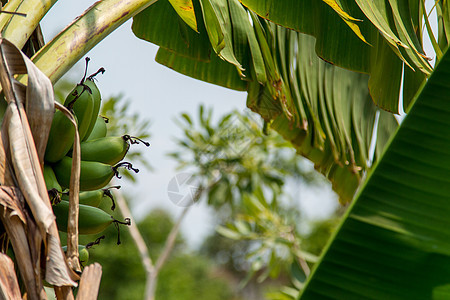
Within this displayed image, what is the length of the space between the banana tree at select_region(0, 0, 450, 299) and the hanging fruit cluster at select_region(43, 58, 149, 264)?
67 millimetres

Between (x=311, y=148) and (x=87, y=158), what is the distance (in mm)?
1125

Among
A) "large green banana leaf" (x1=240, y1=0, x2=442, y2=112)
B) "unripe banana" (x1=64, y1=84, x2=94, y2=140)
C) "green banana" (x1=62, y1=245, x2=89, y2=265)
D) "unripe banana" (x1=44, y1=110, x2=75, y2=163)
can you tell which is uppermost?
"large green banana leaf" (x1=240, y1=0, x2=442, y2=112)

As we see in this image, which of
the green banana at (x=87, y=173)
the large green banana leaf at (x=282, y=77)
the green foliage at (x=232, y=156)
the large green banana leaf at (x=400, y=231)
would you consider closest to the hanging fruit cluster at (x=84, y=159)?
the green banana at (x=87, y=173)

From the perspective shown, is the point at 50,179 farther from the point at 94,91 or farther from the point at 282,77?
the point at 282,77

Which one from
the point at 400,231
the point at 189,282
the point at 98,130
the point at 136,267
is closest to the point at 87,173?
the point at 98,130

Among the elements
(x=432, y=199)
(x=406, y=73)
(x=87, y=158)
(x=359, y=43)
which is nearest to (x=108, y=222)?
(x=87, y=158)

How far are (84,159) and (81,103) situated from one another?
0.11 m

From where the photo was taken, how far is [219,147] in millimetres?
4387

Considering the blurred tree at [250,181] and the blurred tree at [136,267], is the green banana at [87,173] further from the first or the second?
the blurred tree at [136,267]

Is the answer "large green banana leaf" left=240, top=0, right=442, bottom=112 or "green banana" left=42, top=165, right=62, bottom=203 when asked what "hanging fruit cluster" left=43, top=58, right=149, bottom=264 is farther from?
"large green banana leaf" left=240, top=0, right=442, bottom=112

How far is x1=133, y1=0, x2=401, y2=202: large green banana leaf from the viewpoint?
1184 millimetres

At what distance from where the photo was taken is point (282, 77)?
4.51 ft

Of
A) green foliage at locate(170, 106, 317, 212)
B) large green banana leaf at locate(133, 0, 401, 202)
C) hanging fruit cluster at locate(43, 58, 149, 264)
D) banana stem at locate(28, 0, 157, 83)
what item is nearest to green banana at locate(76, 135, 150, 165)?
hanging fruit cluster at locate(43, 58, 149, 264)

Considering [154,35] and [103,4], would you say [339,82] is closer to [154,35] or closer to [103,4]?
[154,35]
